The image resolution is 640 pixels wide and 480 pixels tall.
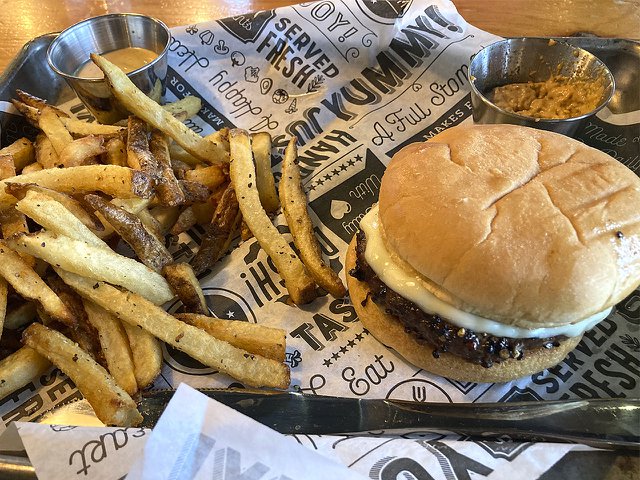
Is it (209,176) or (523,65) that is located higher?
(209,176)

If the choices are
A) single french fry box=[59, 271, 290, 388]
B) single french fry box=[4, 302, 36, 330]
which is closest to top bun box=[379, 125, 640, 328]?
single french fry box=[59, 271, 290, 388]

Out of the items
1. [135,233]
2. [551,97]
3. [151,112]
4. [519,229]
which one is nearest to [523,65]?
[551,97]

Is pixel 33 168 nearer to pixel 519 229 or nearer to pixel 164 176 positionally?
pixel 164 176

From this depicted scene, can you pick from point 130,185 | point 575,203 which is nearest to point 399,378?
point 575,203

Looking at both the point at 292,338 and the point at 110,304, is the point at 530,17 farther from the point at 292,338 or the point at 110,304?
the point at 110,304

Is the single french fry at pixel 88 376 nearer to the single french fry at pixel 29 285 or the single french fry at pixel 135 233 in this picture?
the single french fry at pixel 29 285
